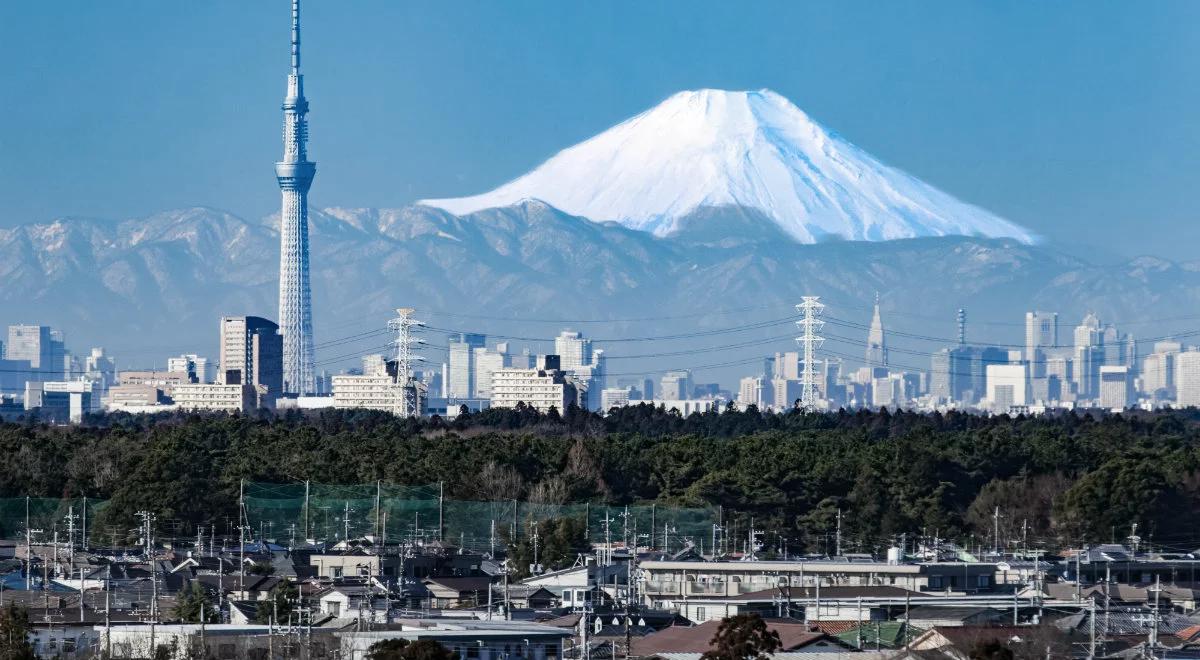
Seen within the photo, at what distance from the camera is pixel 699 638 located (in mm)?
32656

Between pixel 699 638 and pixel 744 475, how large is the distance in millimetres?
28737

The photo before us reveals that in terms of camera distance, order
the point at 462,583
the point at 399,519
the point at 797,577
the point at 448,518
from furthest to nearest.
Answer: the point at 399,519, the point at 448,518, the point at 462,583, the point at 797,577

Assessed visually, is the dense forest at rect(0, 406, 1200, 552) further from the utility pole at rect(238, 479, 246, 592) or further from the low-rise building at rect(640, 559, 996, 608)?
the low-rise building at rect(640, 559, 996, 608)

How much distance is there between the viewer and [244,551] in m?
51.7

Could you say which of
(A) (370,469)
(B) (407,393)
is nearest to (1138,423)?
(A) (370,469)

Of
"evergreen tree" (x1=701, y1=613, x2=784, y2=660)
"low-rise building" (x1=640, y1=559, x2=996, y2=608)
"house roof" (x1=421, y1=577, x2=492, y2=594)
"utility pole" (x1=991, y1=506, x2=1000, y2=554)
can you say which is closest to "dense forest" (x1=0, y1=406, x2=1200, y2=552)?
"utility pole" (x1=991, y1=506, x2=1000, y2=554)

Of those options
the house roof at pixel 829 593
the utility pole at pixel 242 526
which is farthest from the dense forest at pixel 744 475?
the house roof at pixel 829 593

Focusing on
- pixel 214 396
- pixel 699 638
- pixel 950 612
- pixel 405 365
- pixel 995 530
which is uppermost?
pixel 405 365

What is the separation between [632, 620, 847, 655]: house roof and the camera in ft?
104

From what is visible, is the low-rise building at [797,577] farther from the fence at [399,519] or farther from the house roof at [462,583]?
the fence at [399,519]

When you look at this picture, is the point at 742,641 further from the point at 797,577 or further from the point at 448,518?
the point at 448,518

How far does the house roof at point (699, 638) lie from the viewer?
31797mm

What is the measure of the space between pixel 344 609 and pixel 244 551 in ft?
43.9

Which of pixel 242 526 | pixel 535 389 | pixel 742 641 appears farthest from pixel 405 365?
pixel 742 641
